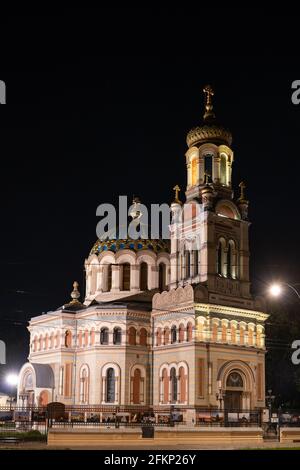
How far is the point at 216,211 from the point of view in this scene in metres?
53.1

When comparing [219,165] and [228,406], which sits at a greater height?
[219,165]

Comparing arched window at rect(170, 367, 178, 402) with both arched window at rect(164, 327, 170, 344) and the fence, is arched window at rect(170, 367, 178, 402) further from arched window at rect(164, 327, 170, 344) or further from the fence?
arched window at rect(164, 327, 170, 344)

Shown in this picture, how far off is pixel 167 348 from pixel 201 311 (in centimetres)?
411

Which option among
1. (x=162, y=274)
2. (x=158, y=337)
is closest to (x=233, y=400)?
(x=158, y=337)

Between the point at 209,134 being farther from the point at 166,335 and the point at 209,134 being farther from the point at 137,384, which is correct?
the point at 137,384

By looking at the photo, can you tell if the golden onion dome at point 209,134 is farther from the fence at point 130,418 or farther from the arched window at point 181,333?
the fence at point 130,418

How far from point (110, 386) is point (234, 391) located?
30.0ft

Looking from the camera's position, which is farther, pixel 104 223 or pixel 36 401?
pixel 104 223

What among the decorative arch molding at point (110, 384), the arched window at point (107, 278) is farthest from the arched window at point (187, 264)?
the arched window at point (107, 278)

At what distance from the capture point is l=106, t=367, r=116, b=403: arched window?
170 feet

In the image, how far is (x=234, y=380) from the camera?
50.4m
